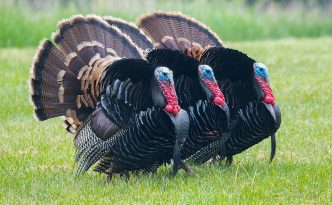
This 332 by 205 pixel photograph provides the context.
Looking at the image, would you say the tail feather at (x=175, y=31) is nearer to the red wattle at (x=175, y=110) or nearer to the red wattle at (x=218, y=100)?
the red wattle at (x=218, y=100)

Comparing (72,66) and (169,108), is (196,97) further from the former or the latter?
(72,66)

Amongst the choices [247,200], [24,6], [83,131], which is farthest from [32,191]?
[24,6]

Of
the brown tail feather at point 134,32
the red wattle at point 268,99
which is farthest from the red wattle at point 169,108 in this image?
the brown tail feather at point 134,32

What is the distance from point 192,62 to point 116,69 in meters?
0.66

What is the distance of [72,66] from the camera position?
20.6 feet

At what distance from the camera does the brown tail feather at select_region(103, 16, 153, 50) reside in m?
6.98

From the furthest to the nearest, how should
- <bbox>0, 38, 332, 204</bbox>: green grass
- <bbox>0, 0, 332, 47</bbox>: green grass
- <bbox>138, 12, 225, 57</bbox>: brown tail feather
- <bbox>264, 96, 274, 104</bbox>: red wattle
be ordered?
1. <bbox>0, 0, 332, 47</bbox>: green grass
2. <bbox>138, 12, 225, 57</bbox>: brown tail feather
3. <bbox>264, 96, 274, 104</bbox>: red wattle
4. <bbox>0, 38, 332, 204</bbox>: green grass

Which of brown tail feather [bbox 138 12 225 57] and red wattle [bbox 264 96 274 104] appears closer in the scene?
red wattle [bbox 264 96 274 104]

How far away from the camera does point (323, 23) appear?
22578 millimetres

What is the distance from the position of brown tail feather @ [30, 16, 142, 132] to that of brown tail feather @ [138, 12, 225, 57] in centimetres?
77

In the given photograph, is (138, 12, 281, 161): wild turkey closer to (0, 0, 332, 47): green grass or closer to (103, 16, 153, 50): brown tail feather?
(103, 16, 153, 50): brown tail feather

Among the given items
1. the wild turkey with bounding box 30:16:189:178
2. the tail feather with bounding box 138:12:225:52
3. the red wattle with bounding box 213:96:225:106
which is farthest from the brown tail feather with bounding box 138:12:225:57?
the red wattle with bounding box 213:96:225:106

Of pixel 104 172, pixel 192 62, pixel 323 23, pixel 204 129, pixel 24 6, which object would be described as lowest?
pixel 323 23

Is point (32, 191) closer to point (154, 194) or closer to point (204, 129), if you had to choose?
point (154, 194)
